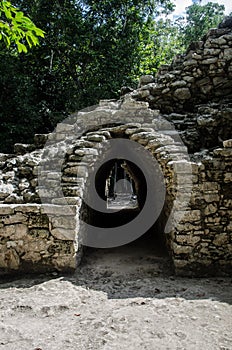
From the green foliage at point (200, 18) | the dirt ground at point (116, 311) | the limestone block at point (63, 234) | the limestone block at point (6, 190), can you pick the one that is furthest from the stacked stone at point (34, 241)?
the green foliage at point (200, 18)

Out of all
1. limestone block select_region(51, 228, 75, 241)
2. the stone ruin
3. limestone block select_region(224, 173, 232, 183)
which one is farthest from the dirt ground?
limestone block select_region(224, 173, 232, 183)

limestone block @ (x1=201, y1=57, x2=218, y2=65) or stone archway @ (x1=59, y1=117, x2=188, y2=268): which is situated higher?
limestone block @ (x1=201, y1=57, x2=218, y2=65)

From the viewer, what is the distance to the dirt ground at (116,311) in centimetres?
271

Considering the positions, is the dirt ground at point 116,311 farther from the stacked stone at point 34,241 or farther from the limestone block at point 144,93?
the limestone block at point 144,93

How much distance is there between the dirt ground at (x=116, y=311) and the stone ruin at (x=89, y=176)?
0.34m

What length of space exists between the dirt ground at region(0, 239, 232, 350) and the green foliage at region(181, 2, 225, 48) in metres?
19.8

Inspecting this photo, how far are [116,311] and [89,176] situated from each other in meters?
2.60

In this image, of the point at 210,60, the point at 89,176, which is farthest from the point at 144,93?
the point at 89,176

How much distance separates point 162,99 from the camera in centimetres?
688

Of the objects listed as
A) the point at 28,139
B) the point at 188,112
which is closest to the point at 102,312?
the point at 188,112

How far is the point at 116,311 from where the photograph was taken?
333 centimetres

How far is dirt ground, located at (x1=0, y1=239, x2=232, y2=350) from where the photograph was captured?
271 centimetres

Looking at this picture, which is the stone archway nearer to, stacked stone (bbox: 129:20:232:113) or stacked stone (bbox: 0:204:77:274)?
stacked stone (bbox: 0:204:77:274)

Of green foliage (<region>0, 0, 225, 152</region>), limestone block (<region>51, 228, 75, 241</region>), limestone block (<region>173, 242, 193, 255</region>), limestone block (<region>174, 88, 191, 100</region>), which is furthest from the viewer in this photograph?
green foliage (<region>0, 0, 225, 152</region>)
